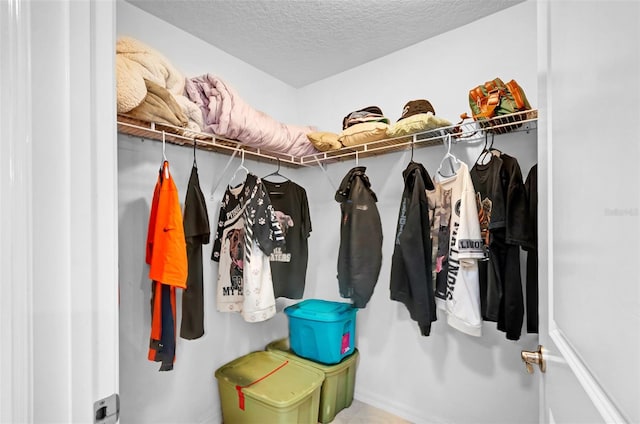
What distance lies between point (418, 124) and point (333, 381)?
Answer: 1728mm

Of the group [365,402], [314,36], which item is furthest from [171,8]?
[365,402]

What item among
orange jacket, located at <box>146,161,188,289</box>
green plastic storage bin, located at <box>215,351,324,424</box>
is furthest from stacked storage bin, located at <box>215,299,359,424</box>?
orange jacket, located at <box>146,161,188,289</box>

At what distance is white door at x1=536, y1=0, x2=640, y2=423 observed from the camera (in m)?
0.36

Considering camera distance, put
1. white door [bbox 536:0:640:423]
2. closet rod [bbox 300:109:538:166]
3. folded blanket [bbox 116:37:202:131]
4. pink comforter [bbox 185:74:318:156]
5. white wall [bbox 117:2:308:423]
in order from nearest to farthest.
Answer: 1. white door [bbox 536:0:640:423]
2. folded blanket [bbox 116:37:202:131]
3. closet rod [bbox 300:109:538:166]
4. white wall [bbox 117:2:308:423]
5. pink comforter [bbox 185:74:318:156]

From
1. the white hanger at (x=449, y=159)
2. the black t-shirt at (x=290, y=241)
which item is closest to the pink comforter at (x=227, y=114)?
the black t-shirt at (x=290, y=241)

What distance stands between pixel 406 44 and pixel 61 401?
242cm

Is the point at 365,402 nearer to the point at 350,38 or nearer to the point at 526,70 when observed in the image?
the point at 526,70

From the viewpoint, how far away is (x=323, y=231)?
2.53m

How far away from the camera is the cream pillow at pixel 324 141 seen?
2.06 meters

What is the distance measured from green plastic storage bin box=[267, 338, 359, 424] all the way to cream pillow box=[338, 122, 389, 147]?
1.51 meters

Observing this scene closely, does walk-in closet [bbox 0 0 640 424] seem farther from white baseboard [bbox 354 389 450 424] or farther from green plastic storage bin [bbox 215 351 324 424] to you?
white baseboard [bbox 354 389 450 424]

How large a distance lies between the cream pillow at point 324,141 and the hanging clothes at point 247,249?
1.68ft

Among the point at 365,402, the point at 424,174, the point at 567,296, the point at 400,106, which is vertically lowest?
the point at 365,402

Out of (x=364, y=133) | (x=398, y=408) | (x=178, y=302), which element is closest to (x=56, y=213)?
(x=178, y=302)
